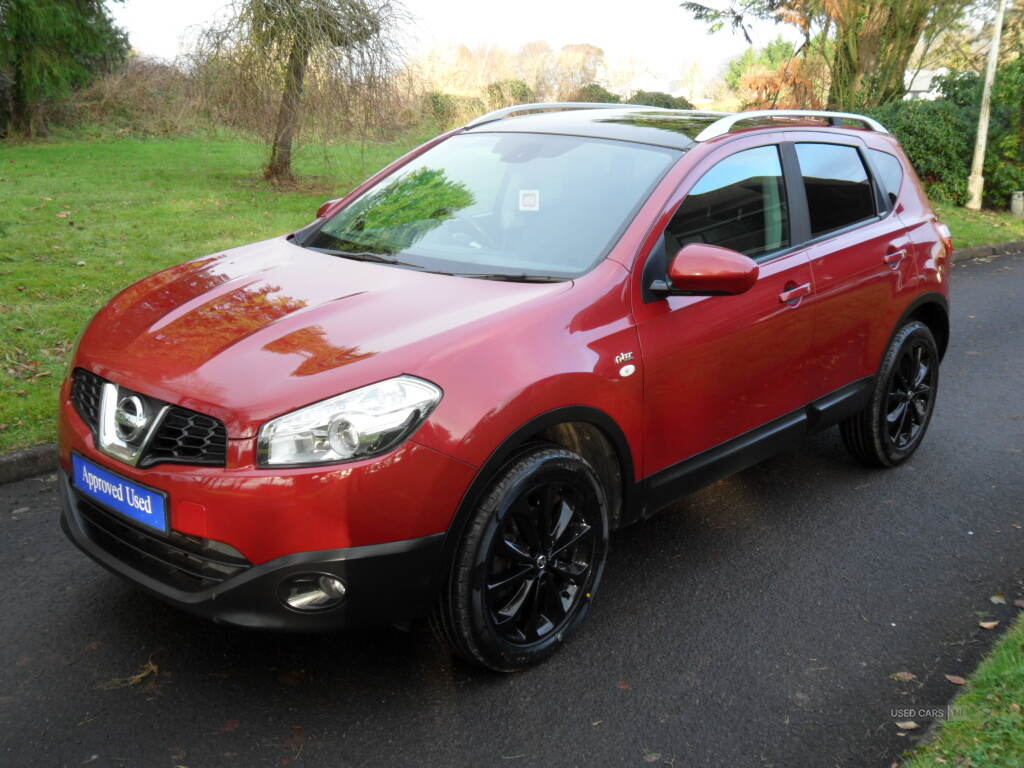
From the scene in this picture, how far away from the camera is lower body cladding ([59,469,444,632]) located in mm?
2680

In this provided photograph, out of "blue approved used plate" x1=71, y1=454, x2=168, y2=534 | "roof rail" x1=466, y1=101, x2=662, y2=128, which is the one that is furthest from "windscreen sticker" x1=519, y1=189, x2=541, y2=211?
"blue approved used plate" x1=71, y1=454, x2=168, y2=534

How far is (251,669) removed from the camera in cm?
323

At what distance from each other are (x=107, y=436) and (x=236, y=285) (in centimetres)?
81

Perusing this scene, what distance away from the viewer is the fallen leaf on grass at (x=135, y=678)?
311cm

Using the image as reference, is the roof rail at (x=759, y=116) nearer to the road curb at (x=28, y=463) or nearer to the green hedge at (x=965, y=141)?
the road curb at (x=28, y=463)

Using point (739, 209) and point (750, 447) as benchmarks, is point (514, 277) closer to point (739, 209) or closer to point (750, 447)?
point (739, 209)

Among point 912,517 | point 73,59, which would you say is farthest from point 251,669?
point 73,59

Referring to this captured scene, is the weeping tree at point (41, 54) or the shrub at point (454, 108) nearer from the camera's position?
the shrub at point (454, 108)

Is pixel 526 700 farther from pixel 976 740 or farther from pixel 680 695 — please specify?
pixel 976 740

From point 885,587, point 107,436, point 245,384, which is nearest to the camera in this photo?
point 245,384

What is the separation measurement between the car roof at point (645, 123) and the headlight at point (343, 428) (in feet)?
5.91

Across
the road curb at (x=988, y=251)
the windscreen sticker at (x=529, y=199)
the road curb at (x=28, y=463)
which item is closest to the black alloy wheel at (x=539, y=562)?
the windscreen sticker at (x=529, y=199)

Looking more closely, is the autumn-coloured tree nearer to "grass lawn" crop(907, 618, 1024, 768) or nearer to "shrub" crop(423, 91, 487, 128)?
"shrub" crop(423, 91, 487, 128)

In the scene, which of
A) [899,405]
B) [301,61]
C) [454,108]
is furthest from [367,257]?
[454,108]
